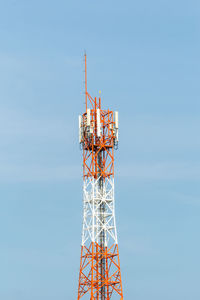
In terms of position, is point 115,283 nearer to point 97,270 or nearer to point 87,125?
point 97,270

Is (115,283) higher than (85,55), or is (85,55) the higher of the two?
(85,55)

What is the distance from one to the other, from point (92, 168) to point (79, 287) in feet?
61.1

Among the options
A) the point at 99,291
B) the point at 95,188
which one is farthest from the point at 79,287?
the point at 95,188

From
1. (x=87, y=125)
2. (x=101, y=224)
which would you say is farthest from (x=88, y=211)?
(x=87, y=125)

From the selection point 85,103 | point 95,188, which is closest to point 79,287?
point 95,188

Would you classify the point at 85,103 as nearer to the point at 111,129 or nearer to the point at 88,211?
the point at 111,129

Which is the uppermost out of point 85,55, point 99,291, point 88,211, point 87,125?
point 85,55

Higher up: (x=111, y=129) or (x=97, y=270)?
(x=111, y=129)

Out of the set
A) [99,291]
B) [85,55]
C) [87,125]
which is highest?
[85,55]

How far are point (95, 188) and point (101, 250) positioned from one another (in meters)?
9.74

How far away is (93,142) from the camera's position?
17088cm

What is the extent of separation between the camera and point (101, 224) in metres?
168

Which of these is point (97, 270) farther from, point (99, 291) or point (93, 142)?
point (93, 142)

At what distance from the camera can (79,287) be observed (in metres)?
166
